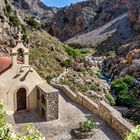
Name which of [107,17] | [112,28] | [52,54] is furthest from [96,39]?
[52,54]

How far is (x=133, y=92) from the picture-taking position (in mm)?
62656

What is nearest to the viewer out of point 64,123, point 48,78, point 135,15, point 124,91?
point 64,123

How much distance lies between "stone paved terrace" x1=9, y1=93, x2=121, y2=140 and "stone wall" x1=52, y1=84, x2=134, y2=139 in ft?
1.11

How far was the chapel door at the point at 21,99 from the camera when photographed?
2422 centimetres

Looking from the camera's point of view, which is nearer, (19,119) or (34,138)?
(34,138)

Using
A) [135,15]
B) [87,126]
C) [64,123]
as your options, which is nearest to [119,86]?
[64,123]

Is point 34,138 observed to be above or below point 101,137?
above

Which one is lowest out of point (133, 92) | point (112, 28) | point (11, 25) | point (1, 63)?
point (133, 92)

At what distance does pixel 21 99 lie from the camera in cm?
2434

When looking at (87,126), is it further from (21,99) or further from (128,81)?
(128,81)

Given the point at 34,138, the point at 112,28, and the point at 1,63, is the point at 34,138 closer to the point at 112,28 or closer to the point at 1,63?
the point at 1,63

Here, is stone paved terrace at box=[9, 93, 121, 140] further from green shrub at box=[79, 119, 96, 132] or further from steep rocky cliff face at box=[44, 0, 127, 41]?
steep rocky cliff face at box=[44, 0, 127, 41]

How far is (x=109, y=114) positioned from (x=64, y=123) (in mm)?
3126

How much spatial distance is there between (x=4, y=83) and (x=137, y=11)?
420ft
